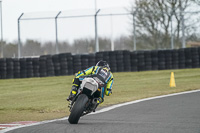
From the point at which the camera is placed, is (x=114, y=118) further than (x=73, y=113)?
Yes

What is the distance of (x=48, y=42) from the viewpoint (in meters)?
26.6

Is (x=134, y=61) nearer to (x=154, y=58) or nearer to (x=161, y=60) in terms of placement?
(x=154, y=58)

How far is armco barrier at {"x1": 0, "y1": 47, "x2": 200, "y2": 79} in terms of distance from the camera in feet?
76.8

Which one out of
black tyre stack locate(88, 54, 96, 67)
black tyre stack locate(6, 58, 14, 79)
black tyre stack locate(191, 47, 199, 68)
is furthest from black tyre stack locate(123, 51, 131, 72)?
A: black tyre stack locate(6, 58, 14, 79)

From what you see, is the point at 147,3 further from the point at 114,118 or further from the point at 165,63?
the point at 114,118

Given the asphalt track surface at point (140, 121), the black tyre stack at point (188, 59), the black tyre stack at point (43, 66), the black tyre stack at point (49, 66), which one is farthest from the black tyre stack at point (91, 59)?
the asphalt track surface at point (140, 121)

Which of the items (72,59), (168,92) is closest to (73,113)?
(168,92)

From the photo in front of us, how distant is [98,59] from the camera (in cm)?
2366

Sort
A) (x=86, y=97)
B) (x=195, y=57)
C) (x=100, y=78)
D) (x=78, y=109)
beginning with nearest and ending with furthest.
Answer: (x=78, y=109) → (x=86, y=97) → (x=100, y=78) → (x=195, y=57)

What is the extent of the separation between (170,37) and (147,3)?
23.1 ft

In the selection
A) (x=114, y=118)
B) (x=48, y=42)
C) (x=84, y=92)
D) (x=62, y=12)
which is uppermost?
(x=62, y=12)

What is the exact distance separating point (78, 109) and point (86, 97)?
31cm

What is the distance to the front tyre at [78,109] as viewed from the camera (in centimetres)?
809

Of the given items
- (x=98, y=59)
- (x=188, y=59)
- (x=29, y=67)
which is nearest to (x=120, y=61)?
(x=98, y=59)
